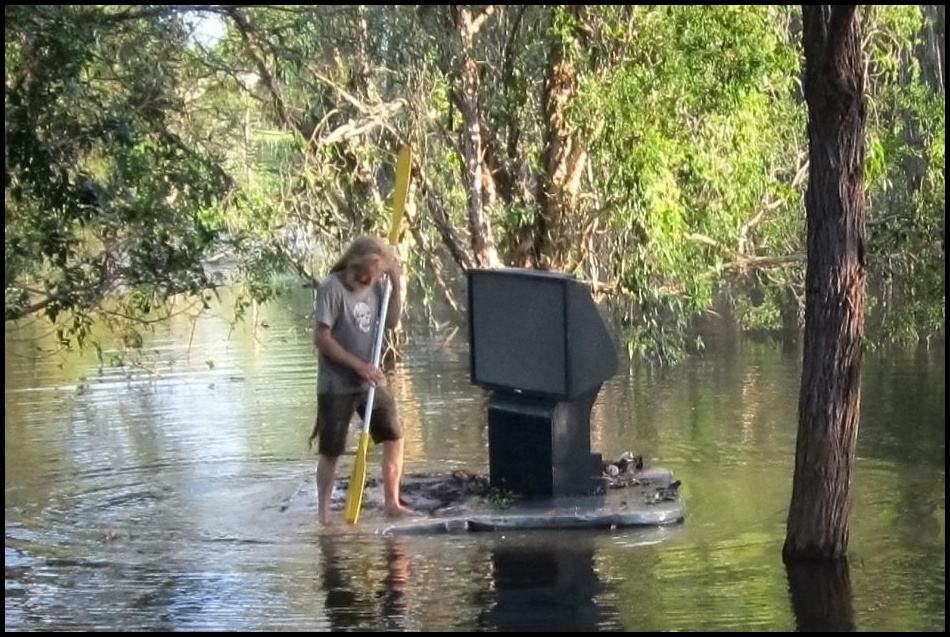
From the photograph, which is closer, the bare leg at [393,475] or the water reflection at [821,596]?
the water reflection at [821,596]

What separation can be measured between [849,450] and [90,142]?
13.7 feet

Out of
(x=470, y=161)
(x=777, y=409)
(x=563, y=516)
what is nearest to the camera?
(x=563, y=516)

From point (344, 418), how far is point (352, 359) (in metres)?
0.43

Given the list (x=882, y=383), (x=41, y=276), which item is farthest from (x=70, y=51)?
(x=882, y=383)

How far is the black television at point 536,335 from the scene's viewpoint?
908 centimetres

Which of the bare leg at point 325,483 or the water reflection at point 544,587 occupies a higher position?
the bare leg at point 325,483

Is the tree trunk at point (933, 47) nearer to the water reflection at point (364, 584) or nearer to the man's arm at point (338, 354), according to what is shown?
the man's arm at point (338, 354)

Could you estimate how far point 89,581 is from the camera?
790 centimetres

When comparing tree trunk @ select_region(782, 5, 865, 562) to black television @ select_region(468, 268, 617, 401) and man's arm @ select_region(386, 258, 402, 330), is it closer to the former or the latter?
black television @ select_region(468, 268, 617, 401)

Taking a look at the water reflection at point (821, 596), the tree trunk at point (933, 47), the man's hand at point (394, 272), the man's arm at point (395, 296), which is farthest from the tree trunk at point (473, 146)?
the tree trunk at point (933, 47)

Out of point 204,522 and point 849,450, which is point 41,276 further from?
point 849,450

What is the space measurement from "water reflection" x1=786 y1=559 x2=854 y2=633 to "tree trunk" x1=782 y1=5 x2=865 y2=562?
4.0 inches

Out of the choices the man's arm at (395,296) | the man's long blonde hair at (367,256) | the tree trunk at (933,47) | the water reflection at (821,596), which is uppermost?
the tree trunk at (933,47)

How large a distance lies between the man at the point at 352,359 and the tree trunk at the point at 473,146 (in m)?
5.22
